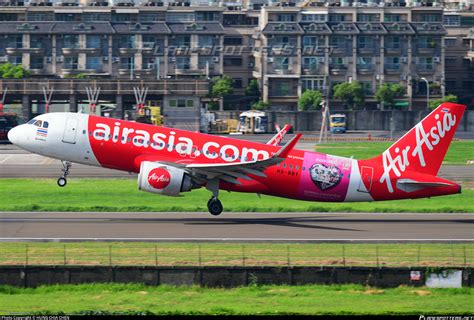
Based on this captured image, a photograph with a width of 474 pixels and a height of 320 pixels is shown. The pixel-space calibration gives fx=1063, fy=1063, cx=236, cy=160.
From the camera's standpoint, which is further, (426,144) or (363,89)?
(363,89)

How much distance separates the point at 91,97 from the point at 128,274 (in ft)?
294

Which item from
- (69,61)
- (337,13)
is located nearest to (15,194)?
(69,61)

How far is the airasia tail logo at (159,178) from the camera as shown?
5709 cm

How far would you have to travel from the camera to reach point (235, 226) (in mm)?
57562

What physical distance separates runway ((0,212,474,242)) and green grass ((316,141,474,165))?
36976mm

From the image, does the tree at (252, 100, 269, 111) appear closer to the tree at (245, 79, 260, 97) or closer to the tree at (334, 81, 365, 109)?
the tree at (245, 79, 260, 97)

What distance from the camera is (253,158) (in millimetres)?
60000

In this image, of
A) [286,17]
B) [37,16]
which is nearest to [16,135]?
[37,16]

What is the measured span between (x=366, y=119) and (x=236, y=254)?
384ft

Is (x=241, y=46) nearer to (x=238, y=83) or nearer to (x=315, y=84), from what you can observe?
(x=238, y=83)

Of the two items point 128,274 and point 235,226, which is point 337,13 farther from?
point 128,274

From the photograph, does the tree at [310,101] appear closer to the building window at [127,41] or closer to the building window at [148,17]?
the building window at [127,41]

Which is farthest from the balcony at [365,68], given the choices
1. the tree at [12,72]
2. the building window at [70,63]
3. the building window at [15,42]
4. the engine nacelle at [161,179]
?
the engine nacelle at [161,179]

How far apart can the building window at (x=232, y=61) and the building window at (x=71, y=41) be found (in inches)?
1141
